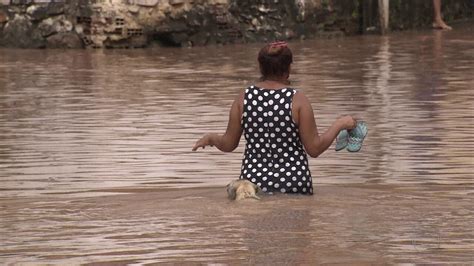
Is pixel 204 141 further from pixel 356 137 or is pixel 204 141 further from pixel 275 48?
pixel 356 137

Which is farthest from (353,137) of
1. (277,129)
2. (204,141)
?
(204,141)

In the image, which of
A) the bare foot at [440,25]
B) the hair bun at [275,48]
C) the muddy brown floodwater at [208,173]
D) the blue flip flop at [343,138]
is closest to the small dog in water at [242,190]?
the muddy brown floodwater at [208,173]

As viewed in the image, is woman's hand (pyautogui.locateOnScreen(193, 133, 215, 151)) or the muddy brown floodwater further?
woman's hand (pyautogui.locateOnScreen(193, 133, 215, 151))

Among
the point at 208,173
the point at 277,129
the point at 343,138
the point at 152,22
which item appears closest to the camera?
the point at 277,129

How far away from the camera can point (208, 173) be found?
8484 mm

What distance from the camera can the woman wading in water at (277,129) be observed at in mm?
7125

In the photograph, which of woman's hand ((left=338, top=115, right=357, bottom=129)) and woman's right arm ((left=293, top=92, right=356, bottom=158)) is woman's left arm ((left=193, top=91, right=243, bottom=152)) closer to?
woman's right arm ((left=293, top=92, right=356, bottom=158))

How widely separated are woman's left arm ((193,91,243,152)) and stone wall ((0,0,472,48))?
12.1 m

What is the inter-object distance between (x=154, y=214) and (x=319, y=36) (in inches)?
575

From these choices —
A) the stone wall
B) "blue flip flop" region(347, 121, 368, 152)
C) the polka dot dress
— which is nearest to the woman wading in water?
the polka dot dress

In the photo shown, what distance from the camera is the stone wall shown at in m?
19.4

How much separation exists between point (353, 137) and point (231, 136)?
646 mm

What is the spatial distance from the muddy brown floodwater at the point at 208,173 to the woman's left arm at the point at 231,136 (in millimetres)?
299

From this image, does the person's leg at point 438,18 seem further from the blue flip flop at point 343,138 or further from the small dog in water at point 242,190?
the small dog in water at point 242,190
